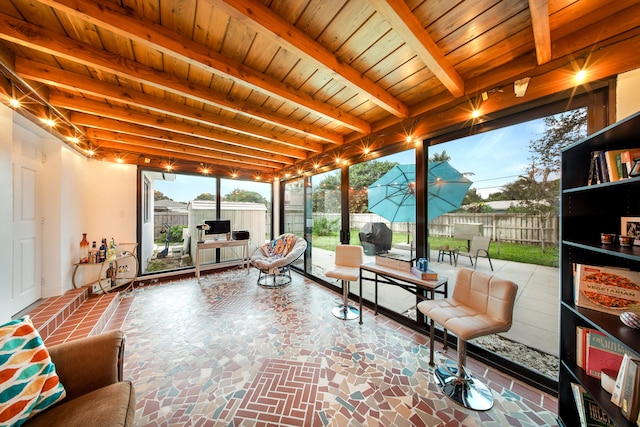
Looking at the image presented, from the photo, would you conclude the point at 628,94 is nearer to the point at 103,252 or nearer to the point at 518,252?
the point at 518,252

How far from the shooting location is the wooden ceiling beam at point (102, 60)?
4.38 ft

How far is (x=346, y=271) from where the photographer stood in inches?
109

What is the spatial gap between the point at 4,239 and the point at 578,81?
4.71 m

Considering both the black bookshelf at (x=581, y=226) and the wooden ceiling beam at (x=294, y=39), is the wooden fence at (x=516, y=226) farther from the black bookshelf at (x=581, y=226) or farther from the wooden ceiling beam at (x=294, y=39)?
the wooden ceiling beam at (x=294, y=39)

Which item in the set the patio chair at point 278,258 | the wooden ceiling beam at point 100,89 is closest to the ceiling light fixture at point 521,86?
the wooden ceiling beam at point 100,89

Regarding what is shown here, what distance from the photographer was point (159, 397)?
5.15ft

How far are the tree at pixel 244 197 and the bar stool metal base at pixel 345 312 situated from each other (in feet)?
11.9

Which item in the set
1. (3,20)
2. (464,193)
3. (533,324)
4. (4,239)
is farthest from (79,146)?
(533,324)

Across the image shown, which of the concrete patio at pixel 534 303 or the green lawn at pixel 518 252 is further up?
the green lawn at pixel 518 252

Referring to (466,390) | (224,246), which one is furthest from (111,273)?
(466,390)

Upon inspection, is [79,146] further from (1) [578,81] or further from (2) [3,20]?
(1) [578,81]

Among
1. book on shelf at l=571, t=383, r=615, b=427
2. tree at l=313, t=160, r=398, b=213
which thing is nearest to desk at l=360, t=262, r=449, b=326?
book on shelf at l=571, t=383, r=615, b=427

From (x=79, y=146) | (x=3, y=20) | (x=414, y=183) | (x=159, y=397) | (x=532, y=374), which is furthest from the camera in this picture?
(x=79, y=146)

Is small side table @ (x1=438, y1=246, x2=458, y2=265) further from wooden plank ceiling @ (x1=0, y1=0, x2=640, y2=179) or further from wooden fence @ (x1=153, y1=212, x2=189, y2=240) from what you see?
wooden fence @ (x1=153, y1=212, x2=189, y2=240)
